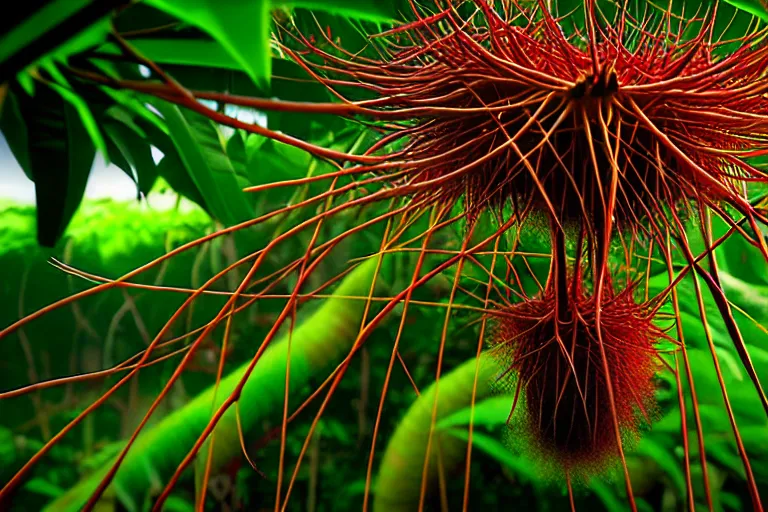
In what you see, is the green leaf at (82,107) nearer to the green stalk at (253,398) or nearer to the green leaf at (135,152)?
the green leaf at (135,152)

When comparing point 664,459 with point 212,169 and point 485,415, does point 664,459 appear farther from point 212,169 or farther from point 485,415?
point 212,169

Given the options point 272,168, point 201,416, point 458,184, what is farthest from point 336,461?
point 458,184

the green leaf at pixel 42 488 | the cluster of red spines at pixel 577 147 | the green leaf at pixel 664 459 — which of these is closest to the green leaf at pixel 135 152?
the cluster of red spines at pixel 577 147

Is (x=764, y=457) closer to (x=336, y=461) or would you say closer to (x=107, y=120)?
(x=336, y=461)

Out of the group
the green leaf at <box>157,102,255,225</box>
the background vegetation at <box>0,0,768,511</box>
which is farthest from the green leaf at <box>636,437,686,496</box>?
the green leaf at <box>157,102,255,225</box>

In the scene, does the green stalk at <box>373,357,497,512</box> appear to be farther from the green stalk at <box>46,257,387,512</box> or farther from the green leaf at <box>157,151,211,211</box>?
the green leaf at <box>157,151,211,211</box>
